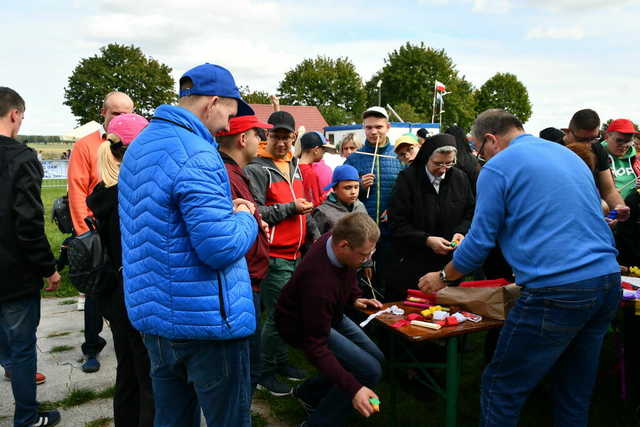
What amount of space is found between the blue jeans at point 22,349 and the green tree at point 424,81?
47.2m

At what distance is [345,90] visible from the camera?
58375 mm

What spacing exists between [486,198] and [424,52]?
50.4m

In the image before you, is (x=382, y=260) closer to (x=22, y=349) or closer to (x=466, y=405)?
(x=466, y=405)

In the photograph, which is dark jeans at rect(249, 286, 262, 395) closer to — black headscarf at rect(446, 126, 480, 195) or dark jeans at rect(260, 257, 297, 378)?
dark jeans at rect(260, 257, 297, 378)

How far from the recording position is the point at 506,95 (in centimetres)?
5931

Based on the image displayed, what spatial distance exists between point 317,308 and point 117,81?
150 feet

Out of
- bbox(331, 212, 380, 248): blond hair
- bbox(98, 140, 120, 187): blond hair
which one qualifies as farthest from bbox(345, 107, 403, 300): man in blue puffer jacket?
bbox(98, 140, 120, 187): blond hair

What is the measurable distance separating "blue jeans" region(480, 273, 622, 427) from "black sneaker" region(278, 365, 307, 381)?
1.86m

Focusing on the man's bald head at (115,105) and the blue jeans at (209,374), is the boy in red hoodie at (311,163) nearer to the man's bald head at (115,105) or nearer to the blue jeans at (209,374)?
the man's bald head at (115,105)

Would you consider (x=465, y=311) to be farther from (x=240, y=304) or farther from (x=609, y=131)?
(x=609, y=131)

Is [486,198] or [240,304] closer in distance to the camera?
[240,304]

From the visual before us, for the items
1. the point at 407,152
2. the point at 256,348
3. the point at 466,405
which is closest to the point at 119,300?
the point at 256,348

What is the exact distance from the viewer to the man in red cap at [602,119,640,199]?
16.0ft

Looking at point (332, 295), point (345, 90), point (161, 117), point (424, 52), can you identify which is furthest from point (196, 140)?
point (345, 90)
